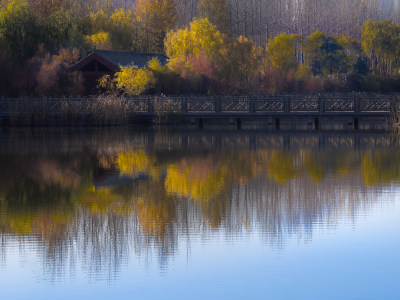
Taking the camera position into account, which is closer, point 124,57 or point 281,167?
point 281,167

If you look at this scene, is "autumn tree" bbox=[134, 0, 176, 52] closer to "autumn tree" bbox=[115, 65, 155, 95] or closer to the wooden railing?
"autumn tree" bbox=[115, 65, 155, 95]

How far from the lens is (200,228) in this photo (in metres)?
11.7

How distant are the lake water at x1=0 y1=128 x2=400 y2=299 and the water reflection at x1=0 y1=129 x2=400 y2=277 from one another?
0.03m

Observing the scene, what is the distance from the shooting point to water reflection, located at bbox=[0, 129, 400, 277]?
10.9 metres

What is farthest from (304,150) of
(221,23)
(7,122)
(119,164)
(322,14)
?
(322,14)

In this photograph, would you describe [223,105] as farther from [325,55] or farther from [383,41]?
[383,41]

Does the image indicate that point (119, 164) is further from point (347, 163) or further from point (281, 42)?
point (281, 42)

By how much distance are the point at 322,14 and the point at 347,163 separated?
113656 mm

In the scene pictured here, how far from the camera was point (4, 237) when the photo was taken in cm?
1113

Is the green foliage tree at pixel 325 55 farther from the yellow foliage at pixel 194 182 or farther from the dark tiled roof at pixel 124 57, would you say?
the yellow foliage at pixel 194 182

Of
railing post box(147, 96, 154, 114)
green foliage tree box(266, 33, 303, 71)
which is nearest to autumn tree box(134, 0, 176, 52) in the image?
green foliage tree box(266, 33, 303, 71)

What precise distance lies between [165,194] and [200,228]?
3.72 m

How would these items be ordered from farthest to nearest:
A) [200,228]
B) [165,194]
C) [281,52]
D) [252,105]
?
1. [281,52]
2. [252,105]
3. [165,194]
4. [200,228]

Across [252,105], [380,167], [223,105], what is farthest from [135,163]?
[223,105]
